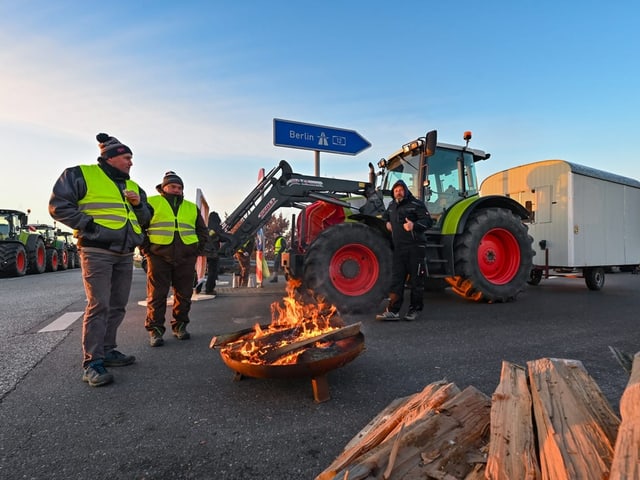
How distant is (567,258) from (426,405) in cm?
715

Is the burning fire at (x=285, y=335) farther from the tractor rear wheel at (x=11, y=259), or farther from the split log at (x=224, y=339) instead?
the tractor rear wheel at (x=11, y=259)

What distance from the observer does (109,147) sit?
126 inches

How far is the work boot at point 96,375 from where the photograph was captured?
2.81m

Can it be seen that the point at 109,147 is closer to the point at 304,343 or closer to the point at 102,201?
the point at 102,201

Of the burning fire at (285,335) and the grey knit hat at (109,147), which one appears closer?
the burning fire at (285,335)

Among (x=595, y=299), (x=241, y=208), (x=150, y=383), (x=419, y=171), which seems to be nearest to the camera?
(x=150, y=383)

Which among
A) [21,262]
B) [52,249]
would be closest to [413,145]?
[21,262]

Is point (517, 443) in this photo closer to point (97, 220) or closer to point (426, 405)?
point (426, 405)

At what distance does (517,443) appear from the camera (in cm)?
141

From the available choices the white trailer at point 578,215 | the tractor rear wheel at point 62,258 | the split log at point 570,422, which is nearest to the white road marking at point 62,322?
the split log at point 570,422

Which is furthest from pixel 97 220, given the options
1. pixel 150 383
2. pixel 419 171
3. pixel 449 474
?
pixel 419 171

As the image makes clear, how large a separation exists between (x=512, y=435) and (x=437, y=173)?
18.1 ft

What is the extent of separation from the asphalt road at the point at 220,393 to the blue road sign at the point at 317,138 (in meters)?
3.35

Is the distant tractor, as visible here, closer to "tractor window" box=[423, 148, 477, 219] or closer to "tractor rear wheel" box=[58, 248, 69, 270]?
"tractor window" box=[423, 148, 477, 219]
